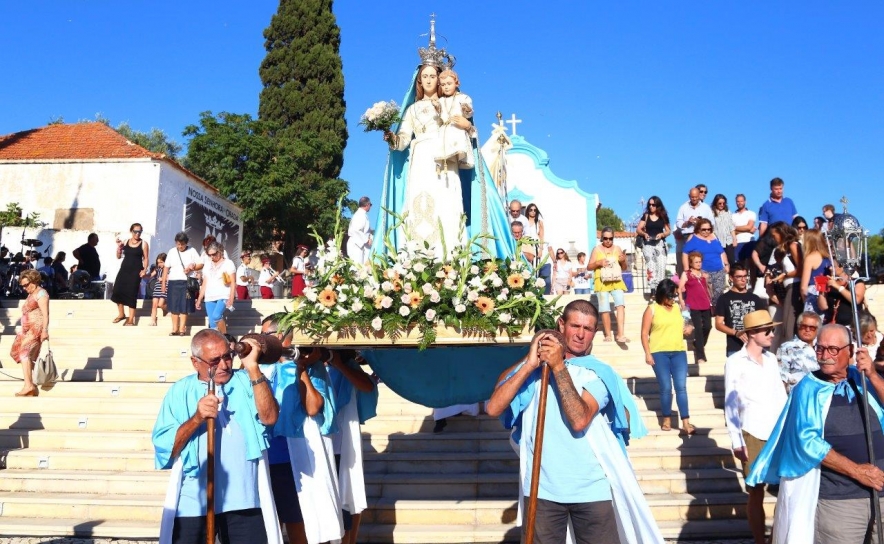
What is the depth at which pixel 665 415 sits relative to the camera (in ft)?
27.8

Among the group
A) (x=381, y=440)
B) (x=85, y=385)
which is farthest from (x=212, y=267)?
(x=381, y=440)

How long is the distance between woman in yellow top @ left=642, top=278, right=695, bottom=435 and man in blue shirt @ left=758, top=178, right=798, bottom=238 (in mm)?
5076

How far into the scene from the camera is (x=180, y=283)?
39.5ft

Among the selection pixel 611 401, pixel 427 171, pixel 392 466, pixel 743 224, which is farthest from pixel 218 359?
pixel 743 224

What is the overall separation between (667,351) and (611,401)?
173 inches

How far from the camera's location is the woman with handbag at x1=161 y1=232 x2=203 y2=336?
11945 mm

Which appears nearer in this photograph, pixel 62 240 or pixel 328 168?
pixel 62 240

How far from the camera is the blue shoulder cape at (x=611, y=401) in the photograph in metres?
4.16

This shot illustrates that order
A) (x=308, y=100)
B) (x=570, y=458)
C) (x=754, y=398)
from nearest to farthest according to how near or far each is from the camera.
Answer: (x=570, y=458)
(x=754, y=398)
(x=308, y=100)

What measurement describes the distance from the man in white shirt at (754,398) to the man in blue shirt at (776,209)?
23.0 ft

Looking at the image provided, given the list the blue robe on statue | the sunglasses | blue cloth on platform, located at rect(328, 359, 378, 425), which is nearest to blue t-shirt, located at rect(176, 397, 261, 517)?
the sunglasses

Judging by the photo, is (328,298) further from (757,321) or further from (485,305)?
(757,321)

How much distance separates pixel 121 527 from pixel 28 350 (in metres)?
3.83

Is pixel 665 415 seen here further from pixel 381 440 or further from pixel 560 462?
pixel 560 462
